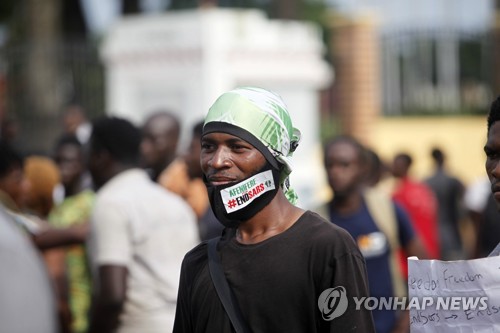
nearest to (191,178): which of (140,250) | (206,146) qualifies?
(140,250)

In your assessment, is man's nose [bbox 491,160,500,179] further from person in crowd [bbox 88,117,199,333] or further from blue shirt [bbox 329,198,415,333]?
blue shirt [bbox 329,198,415,333]

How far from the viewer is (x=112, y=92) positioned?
582 inches

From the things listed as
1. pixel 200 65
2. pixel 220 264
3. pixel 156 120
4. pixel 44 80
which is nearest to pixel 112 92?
pixel 200 65

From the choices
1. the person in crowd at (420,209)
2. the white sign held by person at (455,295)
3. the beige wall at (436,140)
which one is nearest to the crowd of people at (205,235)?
the white sign held by person at (455,295)

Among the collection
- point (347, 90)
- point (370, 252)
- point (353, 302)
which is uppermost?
point (353, 302)

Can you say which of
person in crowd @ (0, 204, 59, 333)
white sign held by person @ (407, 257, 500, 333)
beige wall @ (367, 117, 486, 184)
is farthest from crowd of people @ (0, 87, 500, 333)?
beige wall @ (367, 117, 486, 184)

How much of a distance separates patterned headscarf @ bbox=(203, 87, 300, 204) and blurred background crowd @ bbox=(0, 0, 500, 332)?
9.10 feet

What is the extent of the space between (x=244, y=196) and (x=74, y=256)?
3.20 m

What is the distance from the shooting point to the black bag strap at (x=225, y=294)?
11.4 ft

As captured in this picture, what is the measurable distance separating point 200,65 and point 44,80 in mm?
5419

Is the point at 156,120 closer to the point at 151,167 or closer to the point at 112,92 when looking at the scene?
the point at 151,167

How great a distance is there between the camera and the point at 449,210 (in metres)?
14.2

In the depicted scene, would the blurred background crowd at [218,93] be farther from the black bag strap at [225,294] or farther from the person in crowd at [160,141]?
the black bag strap at [225,294]

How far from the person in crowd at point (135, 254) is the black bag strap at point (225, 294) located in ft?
5.30
